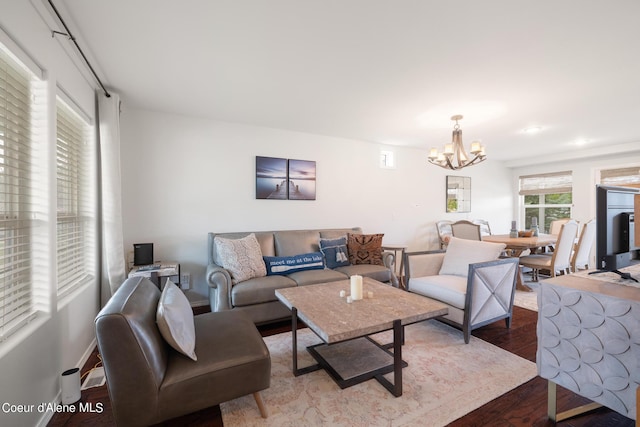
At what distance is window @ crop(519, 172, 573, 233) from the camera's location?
18.7 feet

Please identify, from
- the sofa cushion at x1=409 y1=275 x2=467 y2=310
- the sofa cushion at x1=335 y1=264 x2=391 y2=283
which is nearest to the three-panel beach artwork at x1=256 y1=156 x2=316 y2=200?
the sofa cushion at x1=335 y1=264 x2=391 y2=283

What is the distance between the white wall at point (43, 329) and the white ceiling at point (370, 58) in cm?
24

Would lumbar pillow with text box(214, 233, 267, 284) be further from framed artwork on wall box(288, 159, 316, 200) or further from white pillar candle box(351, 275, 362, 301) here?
white pillar candle box(351, 275, 362, 301)

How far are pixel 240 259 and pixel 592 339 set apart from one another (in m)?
2.70

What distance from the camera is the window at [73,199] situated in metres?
1.97

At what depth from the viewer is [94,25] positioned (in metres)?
1.73

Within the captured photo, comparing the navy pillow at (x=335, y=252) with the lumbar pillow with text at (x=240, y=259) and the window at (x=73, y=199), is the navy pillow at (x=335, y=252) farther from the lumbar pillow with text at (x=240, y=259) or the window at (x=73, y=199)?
the window at (x=73, y=199)

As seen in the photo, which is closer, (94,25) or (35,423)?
(35,423)

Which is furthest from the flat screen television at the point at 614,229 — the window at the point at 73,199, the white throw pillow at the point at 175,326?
the window at the point at 73,199

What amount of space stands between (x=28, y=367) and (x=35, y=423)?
12.8 inches

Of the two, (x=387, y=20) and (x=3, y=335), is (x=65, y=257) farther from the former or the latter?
(x=387, y=20)

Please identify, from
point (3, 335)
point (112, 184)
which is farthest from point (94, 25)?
point (3, 335)

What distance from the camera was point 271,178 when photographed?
379cm

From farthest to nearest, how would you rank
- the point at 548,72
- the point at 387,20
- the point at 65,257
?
the point at 548,72 < the point at 65,257 < the point at 387,20
